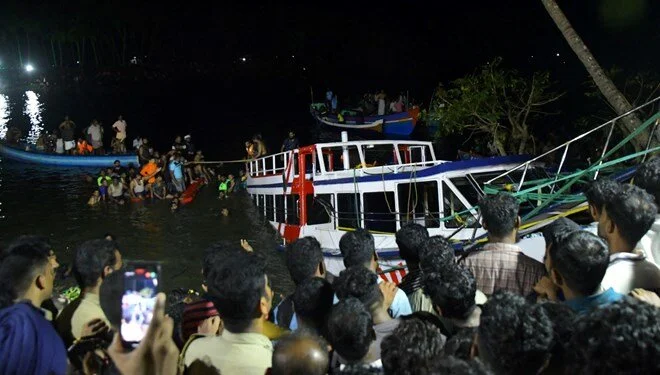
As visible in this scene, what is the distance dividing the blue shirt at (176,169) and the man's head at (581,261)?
57.9 feet

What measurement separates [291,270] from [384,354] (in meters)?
2.08

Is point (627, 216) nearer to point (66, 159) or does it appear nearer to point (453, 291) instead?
point (453, 291)

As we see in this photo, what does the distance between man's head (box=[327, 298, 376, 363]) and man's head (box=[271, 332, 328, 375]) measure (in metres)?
0.33

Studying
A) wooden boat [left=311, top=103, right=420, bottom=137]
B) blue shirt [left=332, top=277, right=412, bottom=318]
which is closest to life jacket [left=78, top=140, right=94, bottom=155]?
wooden boat [left=311, top=103, right=420, bottom=137]

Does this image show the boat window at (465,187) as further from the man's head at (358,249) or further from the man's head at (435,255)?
the man's head at (435,255)

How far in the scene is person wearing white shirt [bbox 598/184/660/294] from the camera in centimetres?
356

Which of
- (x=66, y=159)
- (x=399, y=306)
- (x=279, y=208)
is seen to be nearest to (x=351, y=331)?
(x=399, y=306)

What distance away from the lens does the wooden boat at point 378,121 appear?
31375 millimetres

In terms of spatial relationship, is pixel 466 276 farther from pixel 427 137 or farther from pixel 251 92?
pixel 251 92

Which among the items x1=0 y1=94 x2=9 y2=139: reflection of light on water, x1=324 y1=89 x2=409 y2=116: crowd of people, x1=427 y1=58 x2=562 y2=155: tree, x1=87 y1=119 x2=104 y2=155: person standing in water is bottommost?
x1=427 y1=58 x2=562 y2=155: tree

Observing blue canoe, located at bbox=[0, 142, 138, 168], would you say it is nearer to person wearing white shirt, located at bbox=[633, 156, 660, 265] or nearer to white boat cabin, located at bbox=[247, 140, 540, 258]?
white boat cabin, located at bbox=[247, 140, 540, 258]

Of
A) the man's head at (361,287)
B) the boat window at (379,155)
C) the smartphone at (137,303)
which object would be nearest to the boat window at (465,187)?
the boat window at (379,155)

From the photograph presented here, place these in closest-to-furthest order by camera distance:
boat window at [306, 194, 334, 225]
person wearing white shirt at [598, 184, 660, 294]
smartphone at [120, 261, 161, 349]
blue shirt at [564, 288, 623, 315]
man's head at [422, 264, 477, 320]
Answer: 1. smartphone at [120, 261, 161, 349]
2. blue shirt at [564, 288, 623, 315]
3. man's head at [422, 264, 477, 320]
4. person wearing white shirt at [598, 184, 660, 294]
5. boat window at [306, 194, 334, 225]

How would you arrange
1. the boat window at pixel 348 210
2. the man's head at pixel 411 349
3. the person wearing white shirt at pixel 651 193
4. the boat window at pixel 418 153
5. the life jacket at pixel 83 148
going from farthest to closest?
the life jacket at pixel 83 148 < the boat window at pixel 418 153 < the boat window at pixel 348 210 < the person wearing white shirt at pixel 651 193 < the man's head at pixel 411 349
